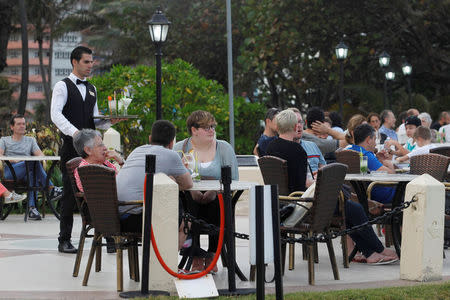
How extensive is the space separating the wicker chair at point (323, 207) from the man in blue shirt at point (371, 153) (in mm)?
1745

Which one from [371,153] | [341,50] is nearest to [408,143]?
[371,153]

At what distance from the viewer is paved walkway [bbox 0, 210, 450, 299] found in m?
7.66

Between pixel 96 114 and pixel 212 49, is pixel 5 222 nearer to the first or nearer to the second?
pixel 96 114

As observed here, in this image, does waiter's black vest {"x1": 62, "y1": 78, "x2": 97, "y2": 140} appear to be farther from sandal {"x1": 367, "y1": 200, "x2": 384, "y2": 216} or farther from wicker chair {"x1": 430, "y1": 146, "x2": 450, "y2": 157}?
wicker chair {"x1": 430, "y1": 146, "x2": 450, "y2": 157}

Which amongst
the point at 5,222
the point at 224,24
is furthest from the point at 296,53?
the point at 5,222

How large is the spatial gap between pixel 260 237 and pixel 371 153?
4875 mm

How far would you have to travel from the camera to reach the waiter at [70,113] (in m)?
9.71

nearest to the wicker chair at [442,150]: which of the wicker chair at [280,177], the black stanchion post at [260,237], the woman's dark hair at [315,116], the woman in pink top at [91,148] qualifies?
the woman's dark hair at [315,116]

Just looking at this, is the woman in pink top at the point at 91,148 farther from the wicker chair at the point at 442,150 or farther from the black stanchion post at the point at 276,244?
the wicker chair at the point at 442,150

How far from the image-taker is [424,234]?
322 inches

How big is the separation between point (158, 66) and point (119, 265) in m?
9.47

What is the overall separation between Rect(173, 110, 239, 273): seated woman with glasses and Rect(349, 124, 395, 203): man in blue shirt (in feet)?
6.39

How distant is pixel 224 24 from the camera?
40.8m

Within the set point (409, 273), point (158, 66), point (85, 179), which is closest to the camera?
point (85, 179)
